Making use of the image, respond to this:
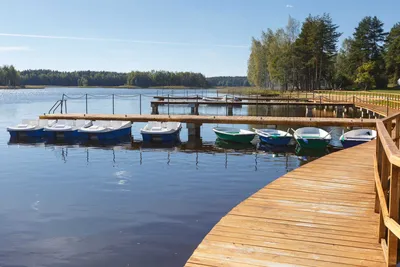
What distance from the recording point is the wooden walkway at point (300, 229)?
445 cm

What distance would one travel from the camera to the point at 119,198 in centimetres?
1059

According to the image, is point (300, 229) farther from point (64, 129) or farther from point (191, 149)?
point (64, 129)

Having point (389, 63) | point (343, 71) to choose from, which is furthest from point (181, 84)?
point (389, 63)

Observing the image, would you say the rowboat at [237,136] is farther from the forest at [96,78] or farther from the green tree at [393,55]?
the forest at [96,78]

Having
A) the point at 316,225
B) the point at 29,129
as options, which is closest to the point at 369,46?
the point at 29,129

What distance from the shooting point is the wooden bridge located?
4.30 metres

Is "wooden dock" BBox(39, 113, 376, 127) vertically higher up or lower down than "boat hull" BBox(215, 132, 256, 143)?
higher up

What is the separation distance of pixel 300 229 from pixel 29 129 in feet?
63.3

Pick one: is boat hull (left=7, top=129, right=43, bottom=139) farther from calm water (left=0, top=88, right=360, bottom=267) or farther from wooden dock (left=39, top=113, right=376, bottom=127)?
calm water (left=0, top=88, right=360, bottom=267)

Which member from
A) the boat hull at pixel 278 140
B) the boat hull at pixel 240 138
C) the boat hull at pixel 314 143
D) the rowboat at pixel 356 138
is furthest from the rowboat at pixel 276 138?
the rowboat at pixel 356 138

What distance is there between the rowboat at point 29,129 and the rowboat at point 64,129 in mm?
358

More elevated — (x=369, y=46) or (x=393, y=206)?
(x=369, y=46)

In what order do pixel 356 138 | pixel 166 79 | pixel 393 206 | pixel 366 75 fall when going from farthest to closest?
pixel 166 79 → pixel 366 75 → pixel 356 138 → pixel 393 206

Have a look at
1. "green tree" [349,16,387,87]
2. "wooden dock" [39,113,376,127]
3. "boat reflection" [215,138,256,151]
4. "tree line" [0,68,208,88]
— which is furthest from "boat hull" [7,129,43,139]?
Answer: "tree line" [0,68,208,88]
